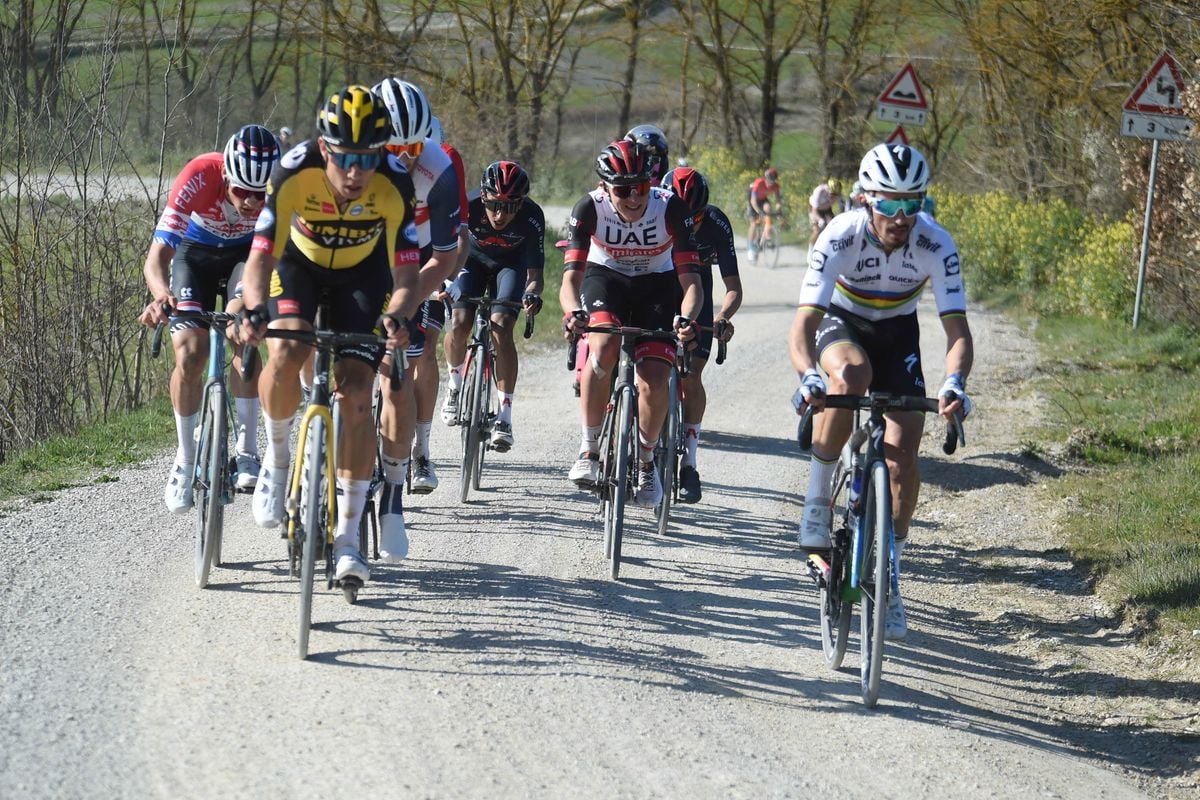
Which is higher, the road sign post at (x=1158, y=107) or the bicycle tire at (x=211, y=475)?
the road sign post at (x=1158, y=107)


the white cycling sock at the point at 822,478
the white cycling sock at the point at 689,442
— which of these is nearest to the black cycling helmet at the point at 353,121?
the white cycling sock at the point at 822,478

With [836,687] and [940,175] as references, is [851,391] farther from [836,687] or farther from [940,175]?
[940,175]

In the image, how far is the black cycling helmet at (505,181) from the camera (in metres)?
9.06

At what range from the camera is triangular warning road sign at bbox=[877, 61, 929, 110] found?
1916 cm

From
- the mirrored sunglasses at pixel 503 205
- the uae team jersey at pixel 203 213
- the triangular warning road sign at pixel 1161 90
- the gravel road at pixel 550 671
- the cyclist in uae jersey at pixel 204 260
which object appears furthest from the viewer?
the triangular warning road sign at pixel 1161 90

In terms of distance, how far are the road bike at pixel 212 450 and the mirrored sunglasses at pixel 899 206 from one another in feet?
9.87

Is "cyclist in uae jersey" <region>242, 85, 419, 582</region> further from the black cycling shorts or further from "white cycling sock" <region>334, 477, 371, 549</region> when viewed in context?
the black cycling shorts

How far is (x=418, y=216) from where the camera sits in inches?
270

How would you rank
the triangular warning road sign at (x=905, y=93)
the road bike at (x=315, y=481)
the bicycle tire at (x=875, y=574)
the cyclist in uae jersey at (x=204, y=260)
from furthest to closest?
the triangular warning road sign at (x=905, y=93) → the cyclist in uae jersey at (x=204, y=260) → the road bike at (x=315, y=481) → the bicycle tire at (x=875, y=574)

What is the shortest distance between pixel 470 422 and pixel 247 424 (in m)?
2.15

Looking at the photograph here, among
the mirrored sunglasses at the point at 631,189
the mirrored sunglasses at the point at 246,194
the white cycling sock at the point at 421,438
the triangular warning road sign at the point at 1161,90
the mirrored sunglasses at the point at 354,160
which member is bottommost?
the white cycling sock at the point at 421,438

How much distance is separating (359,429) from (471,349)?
11.3 feet

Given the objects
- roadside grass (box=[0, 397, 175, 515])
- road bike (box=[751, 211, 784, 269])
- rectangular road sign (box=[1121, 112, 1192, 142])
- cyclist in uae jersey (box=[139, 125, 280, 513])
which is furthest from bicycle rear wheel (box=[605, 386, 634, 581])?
road bike (box=[751, 211, 784, 269])

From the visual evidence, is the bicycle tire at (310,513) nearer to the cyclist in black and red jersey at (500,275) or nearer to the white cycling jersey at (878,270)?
the white cycling jersey at (878,270)
